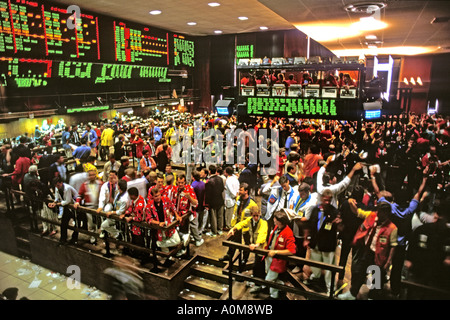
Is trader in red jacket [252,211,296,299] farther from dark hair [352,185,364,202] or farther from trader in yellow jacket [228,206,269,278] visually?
dark hair [352,185,364,202]

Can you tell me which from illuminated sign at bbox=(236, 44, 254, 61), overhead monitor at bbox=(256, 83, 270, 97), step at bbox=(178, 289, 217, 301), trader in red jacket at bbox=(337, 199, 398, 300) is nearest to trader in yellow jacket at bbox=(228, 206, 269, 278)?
step at bbox=(178, 289, 217, 301)

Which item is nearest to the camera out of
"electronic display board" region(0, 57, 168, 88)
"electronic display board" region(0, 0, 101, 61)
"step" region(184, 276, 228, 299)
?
"step" region(184, 276, 228, 299)

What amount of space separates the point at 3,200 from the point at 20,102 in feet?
16.4

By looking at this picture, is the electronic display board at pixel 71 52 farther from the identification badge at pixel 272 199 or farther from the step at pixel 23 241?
the identification badge at pixel 272 199

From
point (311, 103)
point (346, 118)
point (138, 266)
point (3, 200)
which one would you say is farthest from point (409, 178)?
point (3, 200)

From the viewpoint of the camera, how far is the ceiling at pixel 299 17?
633 cm

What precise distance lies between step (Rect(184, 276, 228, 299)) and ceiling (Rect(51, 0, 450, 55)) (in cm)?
559

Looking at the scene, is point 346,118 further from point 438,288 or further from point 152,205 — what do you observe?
point 152,205

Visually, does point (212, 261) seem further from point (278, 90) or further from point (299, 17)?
point (299, 17)

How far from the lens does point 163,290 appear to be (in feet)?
18.1

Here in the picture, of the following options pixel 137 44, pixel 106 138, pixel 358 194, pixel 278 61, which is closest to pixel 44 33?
pixel 106 138

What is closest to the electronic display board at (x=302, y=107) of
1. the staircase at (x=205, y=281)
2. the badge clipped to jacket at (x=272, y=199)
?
the badge clipped to jacket at (x=272, y=199)

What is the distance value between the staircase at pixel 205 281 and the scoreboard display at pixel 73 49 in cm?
959

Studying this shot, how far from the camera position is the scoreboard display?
34.3ft
